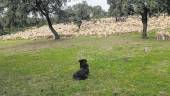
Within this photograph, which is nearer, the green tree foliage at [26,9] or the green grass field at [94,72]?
the green grass field at [94,72]

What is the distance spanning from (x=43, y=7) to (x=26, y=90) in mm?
33288

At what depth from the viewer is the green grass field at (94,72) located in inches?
837

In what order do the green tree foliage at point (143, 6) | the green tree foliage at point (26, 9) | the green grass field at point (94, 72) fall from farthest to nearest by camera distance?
the green tree foliage at point (26, 9) < the green tree foliage at point (143, 6) < the green grass field at point (94, 72)

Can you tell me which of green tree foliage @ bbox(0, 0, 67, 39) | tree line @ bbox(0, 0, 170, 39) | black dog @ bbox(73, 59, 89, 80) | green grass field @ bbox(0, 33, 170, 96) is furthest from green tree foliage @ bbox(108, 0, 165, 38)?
black dog @ bbox(73, 59, 89, 80)

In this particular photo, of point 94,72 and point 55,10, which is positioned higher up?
point 55,10

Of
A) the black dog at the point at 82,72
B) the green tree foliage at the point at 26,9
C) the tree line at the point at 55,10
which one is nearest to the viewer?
the black dog at the point at 82,72

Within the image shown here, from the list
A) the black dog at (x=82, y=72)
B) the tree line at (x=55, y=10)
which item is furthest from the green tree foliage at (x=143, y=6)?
the black dog at (x=82, y=72)

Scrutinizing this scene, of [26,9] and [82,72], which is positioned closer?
[82,72]

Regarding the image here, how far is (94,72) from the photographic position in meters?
26.4

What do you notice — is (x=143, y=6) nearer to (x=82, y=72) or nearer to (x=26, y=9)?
(x=26, y=9)

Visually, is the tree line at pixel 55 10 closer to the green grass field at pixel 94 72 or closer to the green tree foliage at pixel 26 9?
the green tree foliage at pixel 26 9

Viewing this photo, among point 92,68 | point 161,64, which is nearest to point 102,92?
point 92,68

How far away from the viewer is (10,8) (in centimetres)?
5334

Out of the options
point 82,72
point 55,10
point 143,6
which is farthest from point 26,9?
point 82,72
